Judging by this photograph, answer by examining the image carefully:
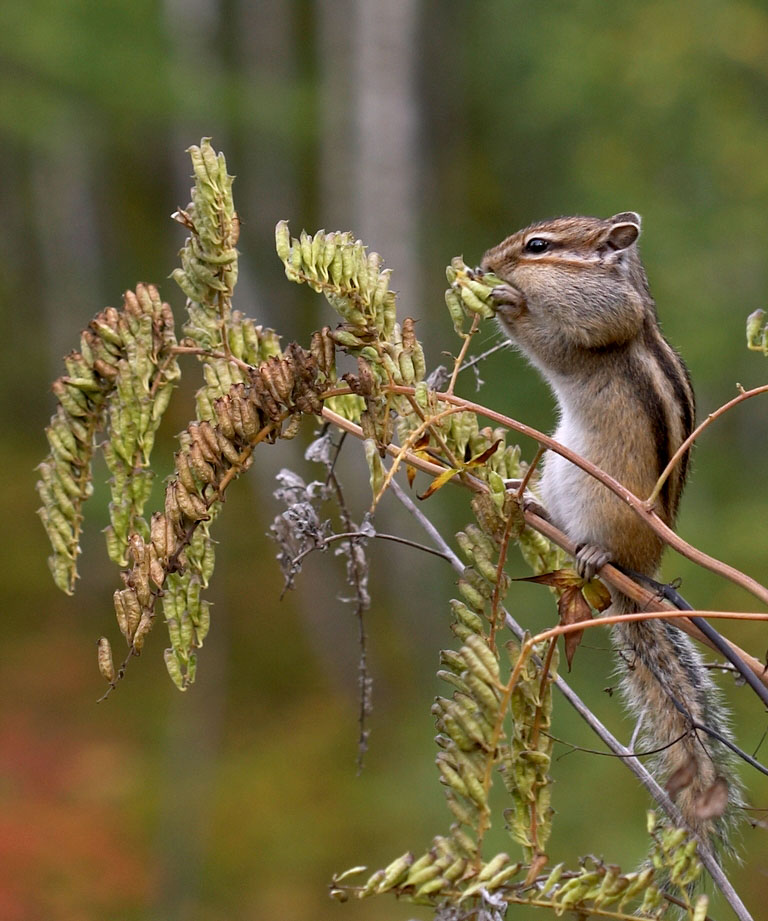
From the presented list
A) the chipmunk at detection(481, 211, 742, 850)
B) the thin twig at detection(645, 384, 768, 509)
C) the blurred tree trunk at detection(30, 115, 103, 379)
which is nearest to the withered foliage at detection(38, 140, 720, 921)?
the thin twig at detection(645, 384, 768, 509)

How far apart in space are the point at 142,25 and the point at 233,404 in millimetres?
8720

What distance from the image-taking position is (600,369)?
267cm

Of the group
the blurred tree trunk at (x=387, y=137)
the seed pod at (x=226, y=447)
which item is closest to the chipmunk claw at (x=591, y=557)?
the seed pod at (x=226, y=447)

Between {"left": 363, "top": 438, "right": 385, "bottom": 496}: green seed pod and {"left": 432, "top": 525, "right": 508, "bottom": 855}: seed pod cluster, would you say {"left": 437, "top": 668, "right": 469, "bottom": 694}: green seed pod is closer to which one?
{"left": 432, "top": 525, "right": 508, "bottom": 855}: seed pod cluster

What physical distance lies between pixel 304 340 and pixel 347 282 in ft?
46.9

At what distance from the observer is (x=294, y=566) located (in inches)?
57.6

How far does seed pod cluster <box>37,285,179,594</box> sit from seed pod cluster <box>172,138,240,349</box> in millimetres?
65

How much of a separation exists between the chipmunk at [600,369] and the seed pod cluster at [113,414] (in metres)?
1.00

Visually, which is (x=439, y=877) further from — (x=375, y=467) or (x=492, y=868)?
(x=375, y=467)

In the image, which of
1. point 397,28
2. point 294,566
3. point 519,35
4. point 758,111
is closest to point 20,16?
point 397,28

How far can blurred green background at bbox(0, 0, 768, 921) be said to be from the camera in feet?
22.5

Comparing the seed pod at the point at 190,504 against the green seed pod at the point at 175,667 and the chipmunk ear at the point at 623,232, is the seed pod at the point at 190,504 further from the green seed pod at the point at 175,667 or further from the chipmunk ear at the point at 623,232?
the chipmunk ear at the point at 623,232

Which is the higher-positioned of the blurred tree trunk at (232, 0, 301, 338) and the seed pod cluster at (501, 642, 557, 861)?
the blurred tree trunk at (232, 0, 301, 338)

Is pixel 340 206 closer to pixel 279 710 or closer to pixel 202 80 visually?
pixel 202 80
